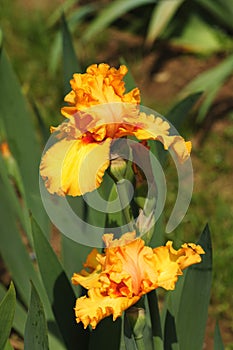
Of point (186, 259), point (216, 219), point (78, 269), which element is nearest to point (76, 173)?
point (186, 259)

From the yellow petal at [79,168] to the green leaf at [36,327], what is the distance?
0.18 m

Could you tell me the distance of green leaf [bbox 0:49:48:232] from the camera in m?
1.82

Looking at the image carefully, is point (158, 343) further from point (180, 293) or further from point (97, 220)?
point (97, 220)

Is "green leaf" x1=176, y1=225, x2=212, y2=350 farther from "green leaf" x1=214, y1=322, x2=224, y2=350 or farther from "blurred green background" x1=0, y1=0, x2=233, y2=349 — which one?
"blurred green background" x1=0, y1=0, x2=233, y2=349

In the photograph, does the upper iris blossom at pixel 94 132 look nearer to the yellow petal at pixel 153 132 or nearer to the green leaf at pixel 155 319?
the yellow petal at pixel 153 132

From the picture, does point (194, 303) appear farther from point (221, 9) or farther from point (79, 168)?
point (221, 9)

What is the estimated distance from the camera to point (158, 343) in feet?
4.22

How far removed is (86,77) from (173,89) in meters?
2.00

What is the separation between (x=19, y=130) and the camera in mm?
1863

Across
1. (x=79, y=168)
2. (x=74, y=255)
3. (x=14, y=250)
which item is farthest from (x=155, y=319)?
(x=14, y=250)

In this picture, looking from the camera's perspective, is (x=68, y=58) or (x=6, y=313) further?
(x=68, y=58)

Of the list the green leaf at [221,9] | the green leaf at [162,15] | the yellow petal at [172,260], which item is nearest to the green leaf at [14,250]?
the yellow petal at [172,260]

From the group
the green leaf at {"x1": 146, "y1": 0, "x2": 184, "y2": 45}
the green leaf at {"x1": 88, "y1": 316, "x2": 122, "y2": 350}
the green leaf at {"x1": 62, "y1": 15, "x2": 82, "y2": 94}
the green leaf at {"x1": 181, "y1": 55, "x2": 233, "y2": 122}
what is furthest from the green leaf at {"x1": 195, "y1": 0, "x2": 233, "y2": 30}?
the green leaf at {"x1": 88, "y1": 316, "x2": 122, "y2": 350}

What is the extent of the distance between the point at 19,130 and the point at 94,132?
0.77 m
